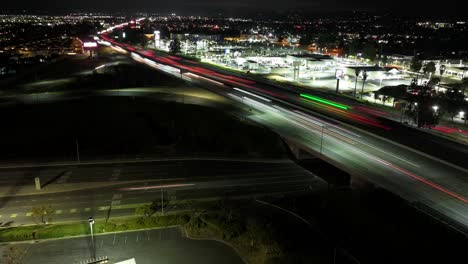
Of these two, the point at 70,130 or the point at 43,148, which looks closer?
the point at 43,148

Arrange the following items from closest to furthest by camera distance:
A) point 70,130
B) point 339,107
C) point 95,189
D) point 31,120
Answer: point 95,189 → point 70,130 → point 31,120 → point 339,107

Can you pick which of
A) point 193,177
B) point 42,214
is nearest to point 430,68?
point 193,177

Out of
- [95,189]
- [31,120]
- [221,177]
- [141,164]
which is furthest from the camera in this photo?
[31,120]

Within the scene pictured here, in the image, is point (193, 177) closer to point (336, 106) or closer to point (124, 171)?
point (124, 171)

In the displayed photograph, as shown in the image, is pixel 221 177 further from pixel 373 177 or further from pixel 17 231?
pixel 17 231

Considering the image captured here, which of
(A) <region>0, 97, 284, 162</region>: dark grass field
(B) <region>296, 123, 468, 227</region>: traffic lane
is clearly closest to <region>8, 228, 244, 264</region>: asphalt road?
(A) <region>0, 97, 284, 162</region>: dark grass field

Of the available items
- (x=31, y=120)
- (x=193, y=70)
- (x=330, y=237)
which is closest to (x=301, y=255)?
(x=330, y=237)
